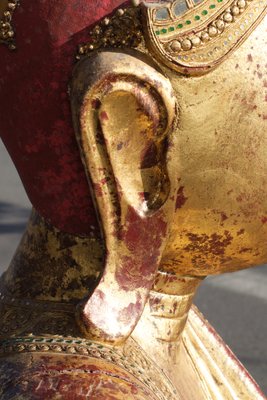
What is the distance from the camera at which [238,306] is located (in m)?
5.32

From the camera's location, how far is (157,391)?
5.26ft

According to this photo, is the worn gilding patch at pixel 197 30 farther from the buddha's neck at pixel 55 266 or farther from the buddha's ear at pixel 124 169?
the buddha's neck at pixel 55 266

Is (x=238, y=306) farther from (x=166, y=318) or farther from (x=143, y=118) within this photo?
(x=143, y=118)

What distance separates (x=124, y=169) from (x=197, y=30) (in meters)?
0.22

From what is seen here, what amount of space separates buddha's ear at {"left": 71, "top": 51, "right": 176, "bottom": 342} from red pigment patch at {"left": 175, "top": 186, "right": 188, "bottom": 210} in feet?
0.07

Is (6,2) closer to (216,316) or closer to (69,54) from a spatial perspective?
(69,54)

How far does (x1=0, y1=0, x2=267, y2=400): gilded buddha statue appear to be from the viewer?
1.52m

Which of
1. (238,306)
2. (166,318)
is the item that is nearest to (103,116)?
(166,318)

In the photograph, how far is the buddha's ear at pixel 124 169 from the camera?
4.99 feet

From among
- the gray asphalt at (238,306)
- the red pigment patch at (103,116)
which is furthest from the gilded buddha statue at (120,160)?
the gray asphalt at (238,306)

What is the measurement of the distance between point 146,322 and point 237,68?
1.49 feet

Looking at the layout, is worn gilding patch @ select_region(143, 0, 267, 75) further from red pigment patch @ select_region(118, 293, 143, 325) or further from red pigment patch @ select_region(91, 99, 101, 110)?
red pigment patch @ select_region(118, 293, 143, 325)

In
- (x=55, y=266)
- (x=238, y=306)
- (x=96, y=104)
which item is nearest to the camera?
(x=96, y=104)

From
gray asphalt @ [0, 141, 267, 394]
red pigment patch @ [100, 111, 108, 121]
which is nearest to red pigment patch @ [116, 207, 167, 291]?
red pigment patch @ [100, 111, 108, 121]
